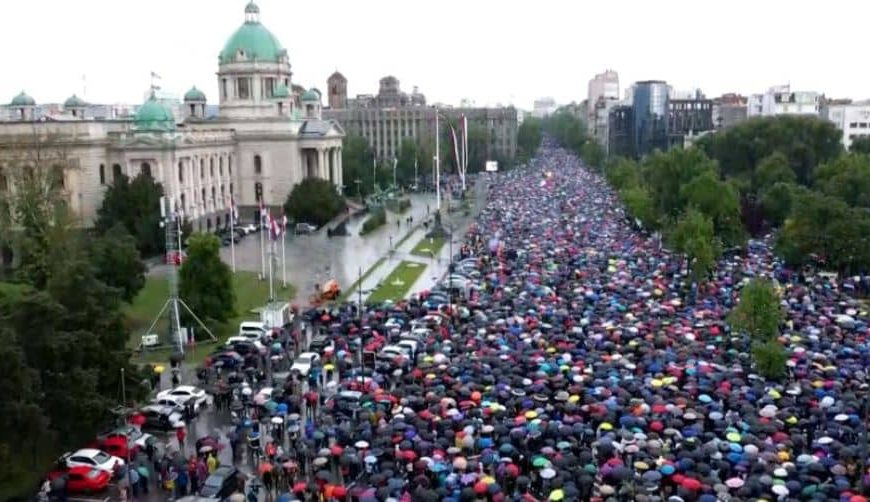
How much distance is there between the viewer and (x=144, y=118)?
216ft

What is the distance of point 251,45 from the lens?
8150 cm

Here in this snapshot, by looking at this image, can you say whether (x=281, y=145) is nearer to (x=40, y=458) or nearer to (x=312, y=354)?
(x=312, y=354)

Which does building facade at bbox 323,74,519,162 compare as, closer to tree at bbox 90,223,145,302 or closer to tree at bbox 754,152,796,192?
tree at bbox 754,152,796,192

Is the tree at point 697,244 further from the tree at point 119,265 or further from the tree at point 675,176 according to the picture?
the tree at point 119,265

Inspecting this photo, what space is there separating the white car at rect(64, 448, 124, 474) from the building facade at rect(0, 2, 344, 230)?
43.4 meters

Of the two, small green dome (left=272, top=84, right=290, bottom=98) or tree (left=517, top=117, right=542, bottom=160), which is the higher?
small green dome (left=272, top=84, right=290, bottom=98)

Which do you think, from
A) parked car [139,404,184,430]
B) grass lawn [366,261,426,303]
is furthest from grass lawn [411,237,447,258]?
parked car [139,404,184,430]

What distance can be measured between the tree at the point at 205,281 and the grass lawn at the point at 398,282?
794cm

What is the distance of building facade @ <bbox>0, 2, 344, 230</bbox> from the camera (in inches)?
2552

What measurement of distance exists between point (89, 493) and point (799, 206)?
129 ft

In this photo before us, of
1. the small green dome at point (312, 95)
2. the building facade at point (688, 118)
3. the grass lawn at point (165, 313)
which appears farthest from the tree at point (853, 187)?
the building facade at point (688, 118)

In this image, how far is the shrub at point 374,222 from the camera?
69875 mm

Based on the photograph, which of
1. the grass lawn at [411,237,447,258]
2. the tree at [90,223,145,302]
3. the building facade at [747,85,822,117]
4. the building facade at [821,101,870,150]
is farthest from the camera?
the building facade at [747,85,822,117]

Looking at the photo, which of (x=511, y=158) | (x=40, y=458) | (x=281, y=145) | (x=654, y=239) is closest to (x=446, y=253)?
(x=654, y=239)
